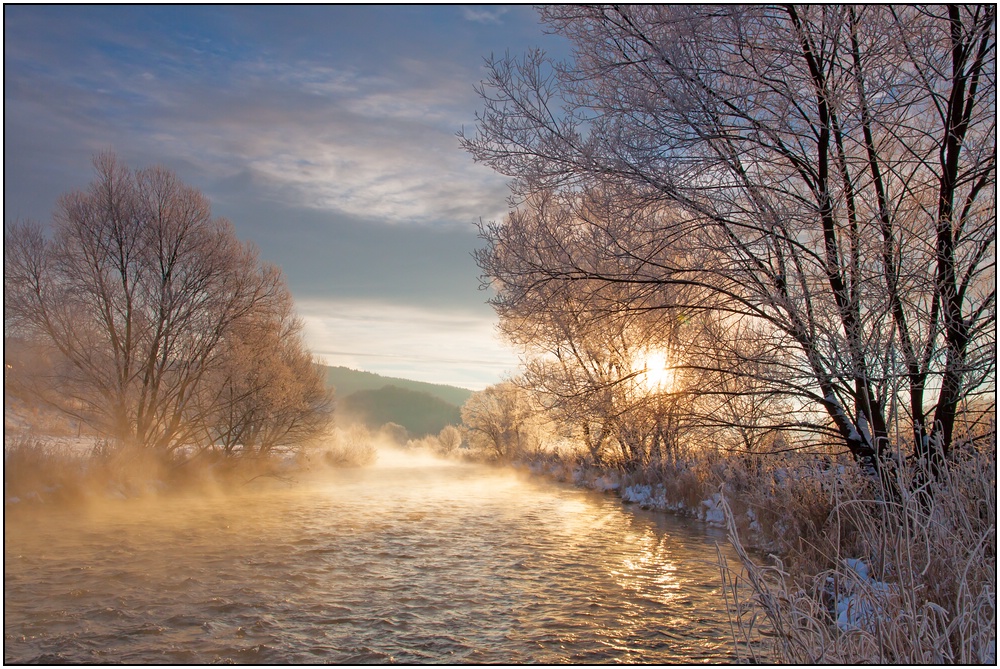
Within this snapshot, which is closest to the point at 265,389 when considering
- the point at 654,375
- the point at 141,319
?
the point at 141,319

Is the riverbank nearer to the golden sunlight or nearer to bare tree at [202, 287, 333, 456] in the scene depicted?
the golden sunlight

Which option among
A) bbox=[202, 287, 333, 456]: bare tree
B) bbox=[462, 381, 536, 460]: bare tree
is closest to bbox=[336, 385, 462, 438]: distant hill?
bbox=[462, 381, 536, 460]: bare tree

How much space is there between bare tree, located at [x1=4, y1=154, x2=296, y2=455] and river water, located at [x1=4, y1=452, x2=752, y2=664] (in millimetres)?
4080

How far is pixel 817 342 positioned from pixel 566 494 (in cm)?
1347

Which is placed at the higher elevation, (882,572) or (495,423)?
(495,423)

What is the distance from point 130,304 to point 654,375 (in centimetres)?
1450

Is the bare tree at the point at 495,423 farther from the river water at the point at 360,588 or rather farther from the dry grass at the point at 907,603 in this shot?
the dry grass at the point at 907,603

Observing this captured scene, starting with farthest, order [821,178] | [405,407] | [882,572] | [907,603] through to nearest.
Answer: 1. [405,407]
2. [821,178]
3. [882,572]
4. [907,603]

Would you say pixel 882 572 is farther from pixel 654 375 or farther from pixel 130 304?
pixel 130 304

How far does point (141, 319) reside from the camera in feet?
56.6

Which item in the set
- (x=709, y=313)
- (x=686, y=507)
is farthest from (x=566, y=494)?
(x=709, y=313)

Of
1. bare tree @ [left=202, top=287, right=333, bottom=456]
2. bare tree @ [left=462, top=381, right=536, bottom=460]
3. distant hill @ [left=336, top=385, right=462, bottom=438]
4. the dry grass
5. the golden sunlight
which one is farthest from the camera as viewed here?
distant hill @ [left=336, top=385, right=462, bottom=438]

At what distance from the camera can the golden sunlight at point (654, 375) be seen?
8406mm

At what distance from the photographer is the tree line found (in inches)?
643
